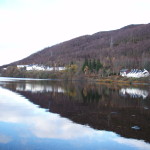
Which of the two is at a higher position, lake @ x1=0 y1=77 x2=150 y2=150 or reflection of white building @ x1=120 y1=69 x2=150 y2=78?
reflection of white building @ x1=120 y1=69 x2=150 y2=78

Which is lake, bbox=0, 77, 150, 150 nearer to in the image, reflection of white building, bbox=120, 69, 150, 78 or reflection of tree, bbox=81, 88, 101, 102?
reflection of tree, bbox=81, 88, 101, 102

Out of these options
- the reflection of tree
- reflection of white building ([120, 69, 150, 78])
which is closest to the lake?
the reflection of tree

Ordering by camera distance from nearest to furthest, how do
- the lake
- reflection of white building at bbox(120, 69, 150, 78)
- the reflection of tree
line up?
the lake → the reflection of tree → reflection of white building at bbox(120, 69, 150, 78)

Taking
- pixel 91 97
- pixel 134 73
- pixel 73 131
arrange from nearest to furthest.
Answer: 1. pixel 73 131
2. pixel 91 97
3. pixel 134 73

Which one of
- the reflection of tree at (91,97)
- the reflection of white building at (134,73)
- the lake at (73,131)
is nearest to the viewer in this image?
the lake at (73,131)

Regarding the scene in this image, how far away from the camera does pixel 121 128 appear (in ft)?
36.8

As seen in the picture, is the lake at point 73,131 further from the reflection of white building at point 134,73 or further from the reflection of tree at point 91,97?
the reflection of white building at point 134,73

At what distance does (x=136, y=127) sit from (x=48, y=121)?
4.71m

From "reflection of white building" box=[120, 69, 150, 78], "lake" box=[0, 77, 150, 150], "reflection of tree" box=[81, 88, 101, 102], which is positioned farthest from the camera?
"reflection of white building" box=[120, 69, 150, 78]

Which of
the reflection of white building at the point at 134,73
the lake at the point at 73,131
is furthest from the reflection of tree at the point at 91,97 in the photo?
the reflection of white building at the point at 134,73

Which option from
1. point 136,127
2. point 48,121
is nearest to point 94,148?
point 136,127

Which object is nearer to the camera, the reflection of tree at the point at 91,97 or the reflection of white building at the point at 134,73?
the reflection of tree at the point at 91,97

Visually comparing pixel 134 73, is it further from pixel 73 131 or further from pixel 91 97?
pixel 73 131

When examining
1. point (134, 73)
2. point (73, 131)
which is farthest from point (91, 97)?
point (134, 73)
